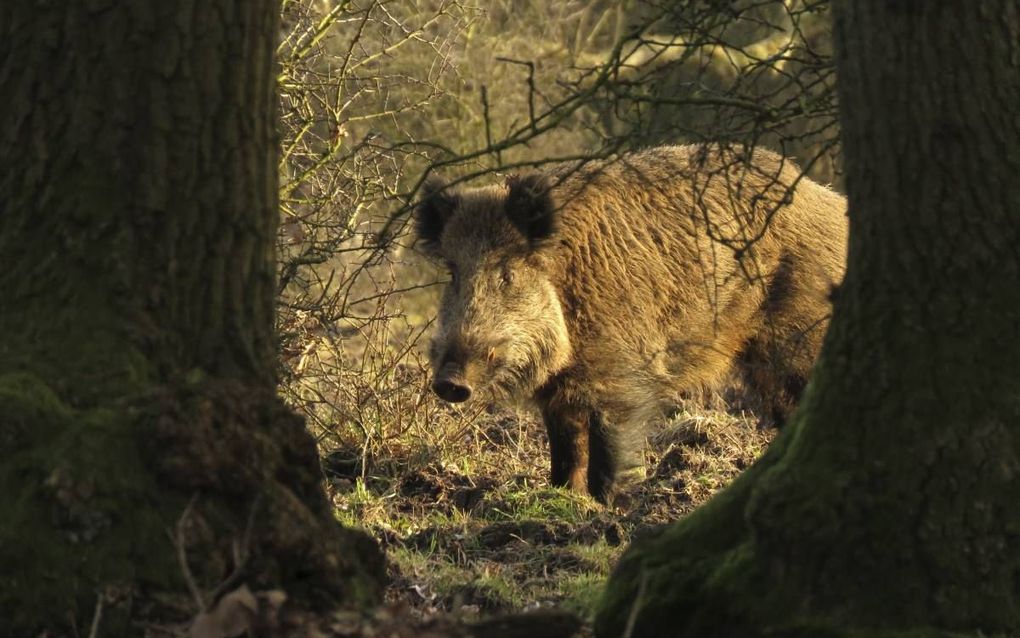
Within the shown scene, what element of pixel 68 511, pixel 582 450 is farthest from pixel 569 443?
pixel 68 511

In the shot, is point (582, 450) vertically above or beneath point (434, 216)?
beneath

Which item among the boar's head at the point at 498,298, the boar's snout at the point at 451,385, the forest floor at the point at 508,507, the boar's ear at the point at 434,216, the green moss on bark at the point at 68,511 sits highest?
the boar's ear at the point at 434,216

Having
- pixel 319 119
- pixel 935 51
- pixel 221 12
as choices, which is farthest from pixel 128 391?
pixel 319 119

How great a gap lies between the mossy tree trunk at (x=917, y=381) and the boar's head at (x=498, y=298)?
4406mm

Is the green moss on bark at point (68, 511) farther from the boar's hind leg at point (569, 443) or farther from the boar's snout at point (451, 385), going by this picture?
the boar's hind leg at point (569, 443)

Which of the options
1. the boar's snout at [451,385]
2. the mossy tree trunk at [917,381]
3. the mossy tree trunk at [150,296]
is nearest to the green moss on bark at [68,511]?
the mossy tree trunk at [150,296]

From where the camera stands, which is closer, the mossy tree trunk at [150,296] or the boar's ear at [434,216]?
the mossy tree trunk at [150,296]

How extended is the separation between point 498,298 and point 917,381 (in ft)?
15.8

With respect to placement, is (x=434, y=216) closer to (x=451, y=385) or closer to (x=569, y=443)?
(x=451, y=385)

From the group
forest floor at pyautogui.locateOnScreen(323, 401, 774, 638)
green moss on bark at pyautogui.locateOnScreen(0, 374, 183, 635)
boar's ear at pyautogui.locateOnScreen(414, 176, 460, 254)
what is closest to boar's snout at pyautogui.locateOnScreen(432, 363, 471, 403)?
forest floor at pyautogui.locateOnScreen(323, 401, 774, 638)

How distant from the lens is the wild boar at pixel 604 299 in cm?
830

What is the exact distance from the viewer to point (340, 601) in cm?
350

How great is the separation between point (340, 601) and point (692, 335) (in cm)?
546

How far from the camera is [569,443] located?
846 cm
